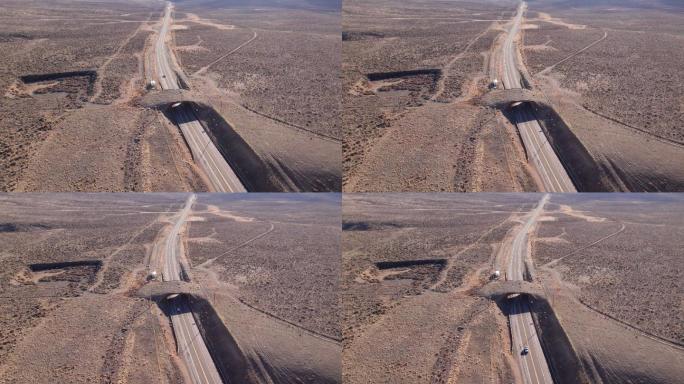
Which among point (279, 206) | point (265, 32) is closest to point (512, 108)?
point (279, 206)

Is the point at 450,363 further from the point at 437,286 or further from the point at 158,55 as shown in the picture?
the point at 158,55

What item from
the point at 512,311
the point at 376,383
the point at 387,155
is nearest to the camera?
the point at 376,383

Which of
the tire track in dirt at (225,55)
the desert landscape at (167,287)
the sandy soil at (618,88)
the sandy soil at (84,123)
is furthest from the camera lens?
the tire track in dirt at (225,55)

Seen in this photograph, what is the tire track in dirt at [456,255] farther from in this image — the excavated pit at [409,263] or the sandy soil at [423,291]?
the excavated pit at [409,263]

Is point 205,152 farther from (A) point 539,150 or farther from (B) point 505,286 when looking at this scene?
(A) point 539,150

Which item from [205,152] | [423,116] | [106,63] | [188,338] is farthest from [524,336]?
[106,63]

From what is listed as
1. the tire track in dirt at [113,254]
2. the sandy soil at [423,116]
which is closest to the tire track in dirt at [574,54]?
the sandy soil at [423,116]
